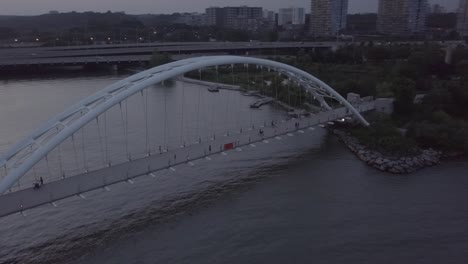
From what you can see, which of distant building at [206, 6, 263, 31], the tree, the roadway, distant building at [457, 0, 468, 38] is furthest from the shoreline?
distant building at [206, 6, 263, 31]

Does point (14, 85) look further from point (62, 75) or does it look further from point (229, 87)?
point (229, 87)

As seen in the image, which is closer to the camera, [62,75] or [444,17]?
[62,75]

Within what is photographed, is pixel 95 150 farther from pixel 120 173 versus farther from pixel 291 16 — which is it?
pixel 291 16

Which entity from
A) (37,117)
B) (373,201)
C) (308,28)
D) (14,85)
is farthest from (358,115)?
(308,28)

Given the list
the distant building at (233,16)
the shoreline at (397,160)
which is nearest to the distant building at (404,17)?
the distant building at (233,16)

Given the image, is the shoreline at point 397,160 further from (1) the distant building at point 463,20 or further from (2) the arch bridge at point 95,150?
(1) the distant building at point 463,20

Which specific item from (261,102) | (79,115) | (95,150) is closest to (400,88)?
(261,102)

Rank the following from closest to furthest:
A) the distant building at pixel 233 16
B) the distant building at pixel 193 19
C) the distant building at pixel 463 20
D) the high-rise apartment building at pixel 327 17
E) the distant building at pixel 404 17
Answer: the distant building at pixel 463 20 < the distant building at pixel 404 17 < the high-rise apartment building at pixel 327 17 < the distant building at pixel 233 16 < the distant building at pixel 193 19

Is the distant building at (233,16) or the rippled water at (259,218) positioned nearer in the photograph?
the rippled water at (259,218)
